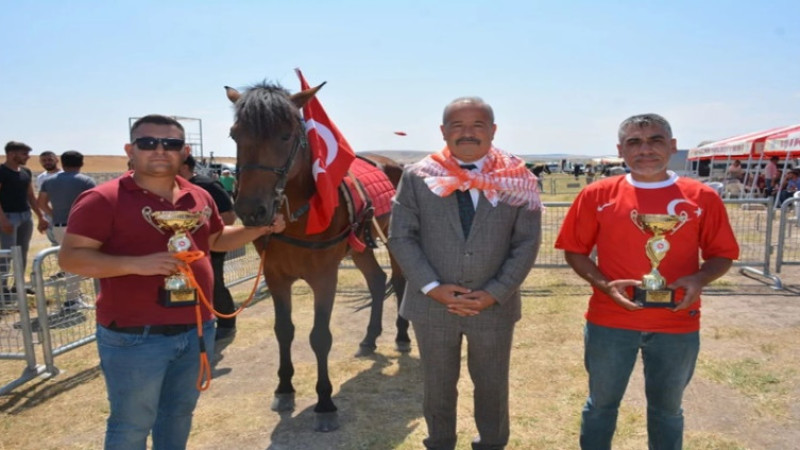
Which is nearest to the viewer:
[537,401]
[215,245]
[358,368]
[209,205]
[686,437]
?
[209,205]

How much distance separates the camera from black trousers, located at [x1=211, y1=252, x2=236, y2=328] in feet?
17.1

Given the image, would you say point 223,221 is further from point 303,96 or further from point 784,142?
point 784,142

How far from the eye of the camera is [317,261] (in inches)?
148

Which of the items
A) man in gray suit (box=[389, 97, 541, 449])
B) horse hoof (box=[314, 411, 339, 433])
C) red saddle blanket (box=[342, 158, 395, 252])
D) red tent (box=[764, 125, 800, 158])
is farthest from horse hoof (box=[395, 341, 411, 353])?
red tent (box=[764, 125, 800, 158])

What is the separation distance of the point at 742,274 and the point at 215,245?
820 cm

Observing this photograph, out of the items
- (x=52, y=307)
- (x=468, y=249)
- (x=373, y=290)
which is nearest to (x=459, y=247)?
(x=468, y=249)

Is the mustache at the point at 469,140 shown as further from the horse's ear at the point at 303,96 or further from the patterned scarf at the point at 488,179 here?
the horse's ear at the point at 303,96

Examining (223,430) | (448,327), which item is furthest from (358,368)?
(448,327)

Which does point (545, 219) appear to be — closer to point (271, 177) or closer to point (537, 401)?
point (537, 401)

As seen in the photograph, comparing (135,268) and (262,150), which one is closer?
(135,268)

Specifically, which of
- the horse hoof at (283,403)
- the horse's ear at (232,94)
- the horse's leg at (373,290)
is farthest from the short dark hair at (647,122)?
the horse's leg at (373,290)

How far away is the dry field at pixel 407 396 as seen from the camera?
3408 mm

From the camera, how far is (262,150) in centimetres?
301

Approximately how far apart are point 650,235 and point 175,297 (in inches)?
83.9
